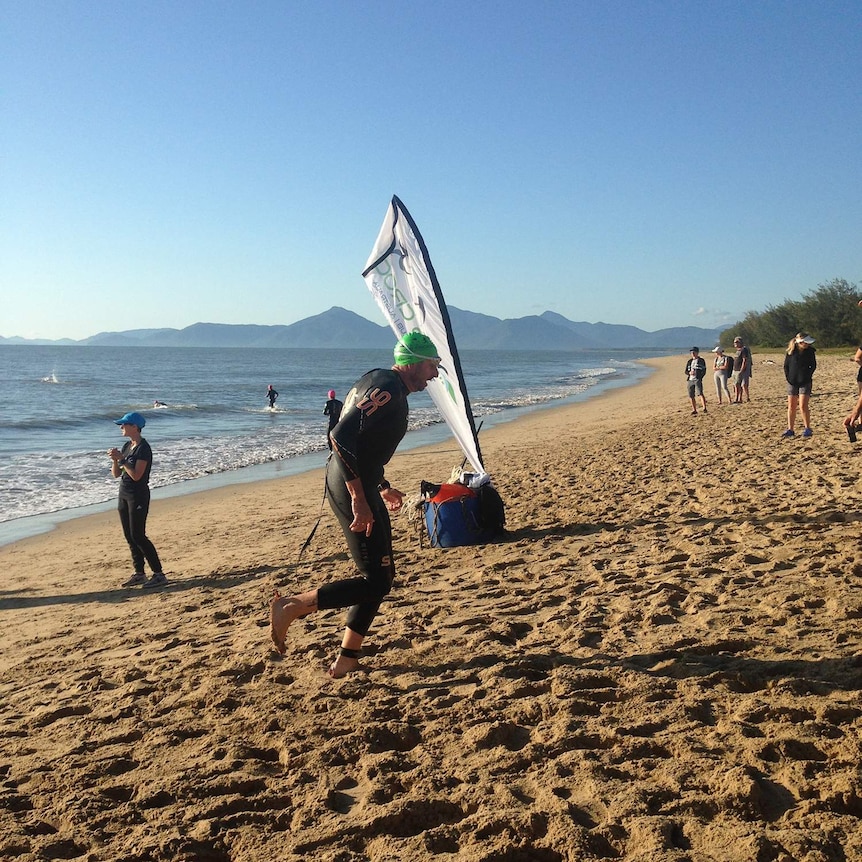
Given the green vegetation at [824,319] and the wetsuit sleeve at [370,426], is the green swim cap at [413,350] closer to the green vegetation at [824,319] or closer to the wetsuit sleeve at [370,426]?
the wetsuit sleeve at [370,426]

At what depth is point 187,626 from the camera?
487 centimetres

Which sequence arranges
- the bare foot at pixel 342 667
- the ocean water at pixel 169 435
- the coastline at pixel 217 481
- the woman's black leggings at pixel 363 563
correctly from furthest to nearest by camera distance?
the ocean water at pixel 169 435, the coastline at pixel 217 481, the bare foot at pixel 342 667, the woman's black leggings at pixel 363 563

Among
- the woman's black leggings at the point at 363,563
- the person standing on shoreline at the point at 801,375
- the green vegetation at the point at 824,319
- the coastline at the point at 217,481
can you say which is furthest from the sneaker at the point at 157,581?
the green vegetation at the point at 824,319

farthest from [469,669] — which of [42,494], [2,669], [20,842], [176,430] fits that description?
[176,430]

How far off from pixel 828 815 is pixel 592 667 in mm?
1363

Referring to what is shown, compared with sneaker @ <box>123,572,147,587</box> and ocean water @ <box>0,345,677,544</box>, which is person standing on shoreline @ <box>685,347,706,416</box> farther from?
sneaker @ <box>123,572,147,587</box>

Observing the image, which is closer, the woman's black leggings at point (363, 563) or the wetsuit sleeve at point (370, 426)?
the wetsuit sleeve at point (370, 426)

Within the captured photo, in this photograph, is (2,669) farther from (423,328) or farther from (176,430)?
→ (176,430)

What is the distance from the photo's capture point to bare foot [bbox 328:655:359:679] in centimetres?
364

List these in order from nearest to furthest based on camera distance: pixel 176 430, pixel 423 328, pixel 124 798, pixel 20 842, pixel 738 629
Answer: pixel 20 842
pixel 124 798
pixel 738 629
pixel 423 328
pixel 176 430

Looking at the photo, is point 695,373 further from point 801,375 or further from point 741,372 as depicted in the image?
point 801,375

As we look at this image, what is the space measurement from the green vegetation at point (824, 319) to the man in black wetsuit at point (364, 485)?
4784 cm

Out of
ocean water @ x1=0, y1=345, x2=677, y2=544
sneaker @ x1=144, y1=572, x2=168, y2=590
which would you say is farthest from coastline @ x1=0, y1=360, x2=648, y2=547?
sneaker @ x1=144, y1=572, x2=168, y2=590

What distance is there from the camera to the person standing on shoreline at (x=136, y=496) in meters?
6.30
